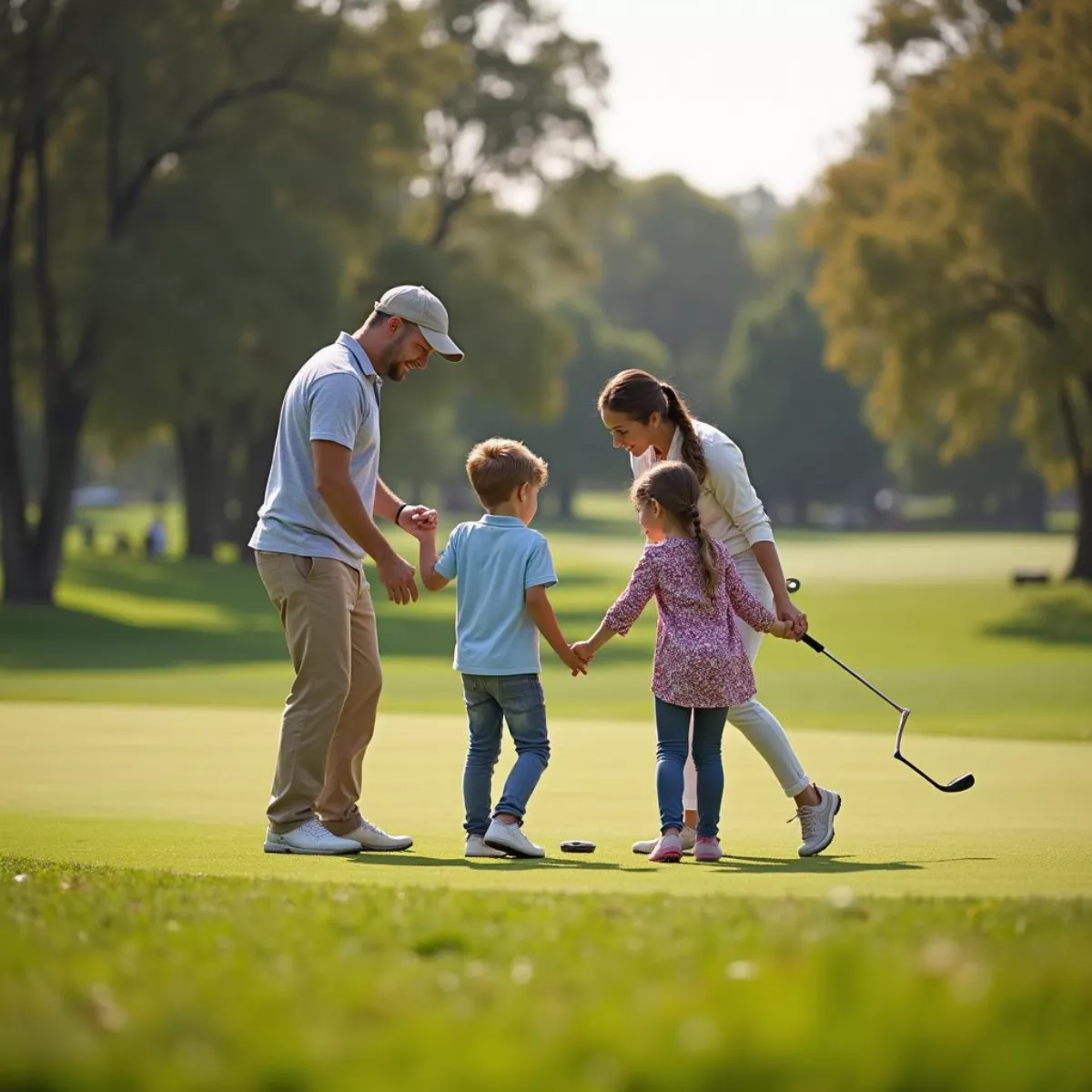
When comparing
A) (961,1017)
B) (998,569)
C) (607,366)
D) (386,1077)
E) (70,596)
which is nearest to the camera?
(386,1077)

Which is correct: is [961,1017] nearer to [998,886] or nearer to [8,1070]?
[8,1070]

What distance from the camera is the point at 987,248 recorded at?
32188 millimetres

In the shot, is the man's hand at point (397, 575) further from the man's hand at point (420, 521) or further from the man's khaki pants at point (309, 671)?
the man's hand at point (420, 521)

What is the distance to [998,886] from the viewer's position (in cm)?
627

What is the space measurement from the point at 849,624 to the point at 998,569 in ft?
58.0

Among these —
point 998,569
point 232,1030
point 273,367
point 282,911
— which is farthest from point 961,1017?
point 998,569

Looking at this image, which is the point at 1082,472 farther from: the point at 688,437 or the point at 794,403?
the point at 794,403

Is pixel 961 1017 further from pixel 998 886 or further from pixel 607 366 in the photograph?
pixel 607 366

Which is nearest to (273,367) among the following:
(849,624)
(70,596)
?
(70,596)

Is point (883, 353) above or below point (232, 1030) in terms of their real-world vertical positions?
above

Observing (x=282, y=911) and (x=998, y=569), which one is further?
(x=998, y=569)

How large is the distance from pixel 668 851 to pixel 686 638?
841 millimetres

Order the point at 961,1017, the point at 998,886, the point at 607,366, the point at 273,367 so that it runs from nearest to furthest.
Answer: the point at 961,1017, the point at 998,886, the point at 273,367, the point at 607,366

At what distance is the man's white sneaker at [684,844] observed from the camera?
24.9ft
